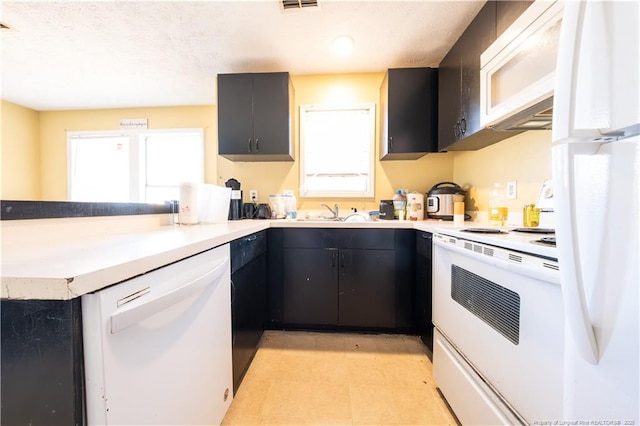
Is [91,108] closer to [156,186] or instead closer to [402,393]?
[156,186]

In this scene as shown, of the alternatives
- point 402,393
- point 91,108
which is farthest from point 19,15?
point 402,393

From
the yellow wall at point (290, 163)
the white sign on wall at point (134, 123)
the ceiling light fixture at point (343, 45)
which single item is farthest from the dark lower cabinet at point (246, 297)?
the white sign on wall at point (134, 123)

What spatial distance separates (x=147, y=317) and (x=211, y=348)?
0.44 metres

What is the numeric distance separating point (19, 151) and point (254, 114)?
11.7 feet

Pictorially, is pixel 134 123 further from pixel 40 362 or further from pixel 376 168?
pixel 40 362

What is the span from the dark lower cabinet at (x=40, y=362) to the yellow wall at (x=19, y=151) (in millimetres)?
4473

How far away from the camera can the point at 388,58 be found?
2.12m

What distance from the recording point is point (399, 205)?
2227 millimetres

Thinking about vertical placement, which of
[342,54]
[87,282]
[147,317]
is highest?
[342,54]

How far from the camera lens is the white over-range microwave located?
3.24 ft

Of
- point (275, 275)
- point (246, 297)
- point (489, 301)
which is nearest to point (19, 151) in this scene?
point (275, 275)

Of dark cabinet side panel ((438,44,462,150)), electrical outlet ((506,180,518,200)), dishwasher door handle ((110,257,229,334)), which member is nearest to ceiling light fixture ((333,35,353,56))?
dark cabinet side panel ((438,44,462,150))

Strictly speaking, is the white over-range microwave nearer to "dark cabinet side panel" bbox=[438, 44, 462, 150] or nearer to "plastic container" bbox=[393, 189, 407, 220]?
"dark cabinet side panel" bbox=[438, 44, 462, 150]

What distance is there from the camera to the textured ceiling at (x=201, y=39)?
1.60 meters
